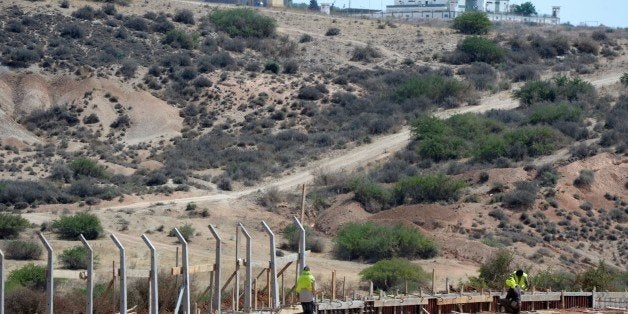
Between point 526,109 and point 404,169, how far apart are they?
13.2 metres

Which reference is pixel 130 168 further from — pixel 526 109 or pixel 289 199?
pixel 526 109

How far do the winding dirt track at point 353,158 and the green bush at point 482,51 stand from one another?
9.15 meters

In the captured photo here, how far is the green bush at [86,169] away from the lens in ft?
190

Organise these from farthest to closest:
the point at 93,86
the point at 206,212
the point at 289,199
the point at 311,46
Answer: the point at 311,46 → the point at 93,86 → the point at 289,199 → the point at 206,212

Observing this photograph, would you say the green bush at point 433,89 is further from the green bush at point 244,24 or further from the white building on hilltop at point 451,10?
the white building on hilltop at point 451,10

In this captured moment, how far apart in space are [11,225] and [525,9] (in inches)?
3868

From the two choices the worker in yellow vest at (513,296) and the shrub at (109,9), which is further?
the shrub at (109,9)

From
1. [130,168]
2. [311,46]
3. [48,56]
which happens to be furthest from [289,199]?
[311,46]

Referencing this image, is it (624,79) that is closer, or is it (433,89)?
(433,89)

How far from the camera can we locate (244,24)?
89.4 metres

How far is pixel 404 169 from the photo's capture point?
60562 mm

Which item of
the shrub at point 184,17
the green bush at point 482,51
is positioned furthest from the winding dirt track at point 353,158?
the shrub at point 184,17

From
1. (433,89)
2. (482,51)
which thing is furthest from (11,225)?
(482,51)

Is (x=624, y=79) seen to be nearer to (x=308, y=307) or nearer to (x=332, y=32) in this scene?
(x=332, y=32)
